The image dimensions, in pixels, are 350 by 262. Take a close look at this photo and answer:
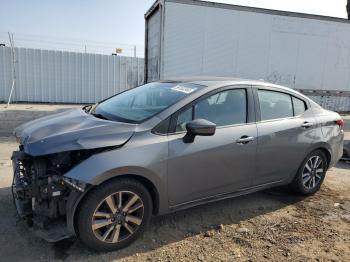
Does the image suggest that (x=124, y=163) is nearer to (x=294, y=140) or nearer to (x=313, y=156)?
(x=294, y=140)

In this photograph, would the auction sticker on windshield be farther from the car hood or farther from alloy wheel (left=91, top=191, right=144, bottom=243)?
alloy wheel (left=91, top=191, right=144, bottom=243)

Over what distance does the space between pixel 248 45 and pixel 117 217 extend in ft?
28.8

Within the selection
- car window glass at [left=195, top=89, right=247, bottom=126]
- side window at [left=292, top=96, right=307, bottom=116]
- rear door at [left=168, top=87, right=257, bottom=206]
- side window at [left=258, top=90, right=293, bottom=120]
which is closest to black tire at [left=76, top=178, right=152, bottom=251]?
rear door at [left=168, top=87, right=257, bottom=206]

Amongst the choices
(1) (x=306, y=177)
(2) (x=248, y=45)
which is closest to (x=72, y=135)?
(1) (x=306, y=177)

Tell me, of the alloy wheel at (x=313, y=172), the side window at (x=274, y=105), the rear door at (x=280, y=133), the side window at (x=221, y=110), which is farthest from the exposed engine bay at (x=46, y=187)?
the alloy wheel at (x=313, y=172)

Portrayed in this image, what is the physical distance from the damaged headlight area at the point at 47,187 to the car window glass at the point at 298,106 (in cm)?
269

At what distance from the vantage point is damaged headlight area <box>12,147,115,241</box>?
2.75 meters

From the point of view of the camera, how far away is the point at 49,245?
306 centimetres

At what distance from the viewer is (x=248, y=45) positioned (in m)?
10.5

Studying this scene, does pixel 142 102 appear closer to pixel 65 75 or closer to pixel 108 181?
pixel 108 181

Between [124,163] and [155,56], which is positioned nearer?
[124,163]

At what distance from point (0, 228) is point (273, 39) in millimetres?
9753

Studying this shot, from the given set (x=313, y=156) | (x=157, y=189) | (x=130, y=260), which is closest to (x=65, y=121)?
(x=157, y=189)

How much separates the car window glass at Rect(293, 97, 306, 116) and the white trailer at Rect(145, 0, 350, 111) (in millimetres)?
4564
